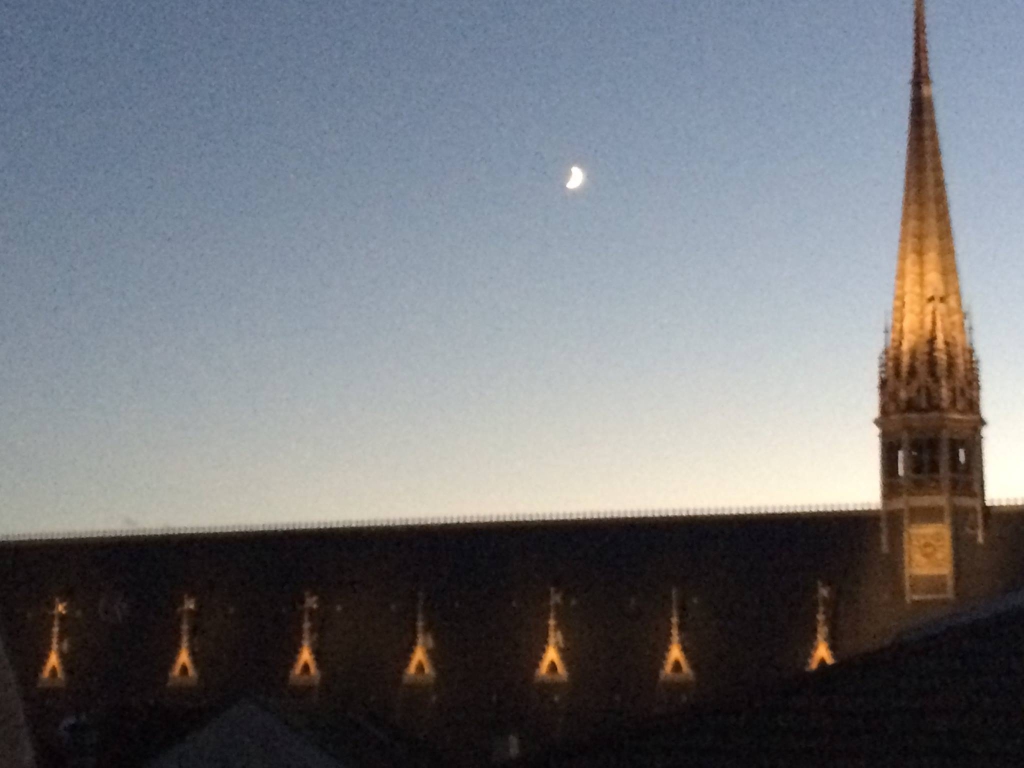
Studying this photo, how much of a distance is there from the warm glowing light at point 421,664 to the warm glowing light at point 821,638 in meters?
13.2

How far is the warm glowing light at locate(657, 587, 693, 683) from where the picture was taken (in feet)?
228

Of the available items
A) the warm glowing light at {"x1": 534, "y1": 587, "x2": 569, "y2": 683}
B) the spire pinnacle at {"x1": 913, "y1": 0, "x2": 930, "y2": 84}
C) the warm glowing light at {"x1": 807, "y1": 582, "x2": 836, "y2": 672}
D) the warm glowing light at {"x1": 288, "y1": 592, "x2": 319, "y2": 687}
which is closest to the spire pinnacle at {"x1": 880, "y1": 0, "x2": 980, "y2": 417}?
the spire pinnacle at {"x1": 913, "y1": 0, "x2": 930, "y2": 84}

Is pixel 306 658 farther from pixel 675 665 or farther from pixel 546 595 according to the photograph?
pixel 675 665

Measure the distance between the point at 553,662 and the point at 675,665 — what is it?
414 cm

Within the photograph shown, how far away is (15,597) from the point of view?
3162 inches

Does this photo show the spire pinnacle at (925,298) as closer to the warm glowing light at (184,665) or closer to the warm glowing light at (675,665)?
the warm glowing light at (675,665)

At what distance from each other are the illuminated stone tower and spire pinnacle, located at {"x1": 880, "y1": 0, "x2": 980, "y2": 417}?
0.03 m

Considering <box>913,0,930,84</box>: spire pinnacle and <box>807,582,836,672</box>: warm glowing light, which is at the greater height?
<box>913,0,930,84</box>: spire pinnacle

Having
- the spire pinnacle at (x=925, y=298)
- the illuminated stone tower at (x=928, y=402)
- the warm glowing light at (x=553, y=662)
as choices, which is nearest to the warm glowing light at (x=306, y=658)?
the warm glowing light at (x=553, y=662)

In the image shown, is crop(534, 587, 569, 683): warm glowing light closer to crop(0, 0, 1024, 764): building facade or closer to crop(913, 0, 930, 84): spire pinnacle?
crop(0, 0, 1024, 764): building facade

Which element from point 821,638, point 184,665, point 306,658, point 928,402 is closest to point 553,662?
point 821,638

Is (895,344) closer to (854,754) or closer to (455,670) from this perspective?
(455,670)

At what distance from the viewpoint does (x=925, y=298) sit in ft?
228

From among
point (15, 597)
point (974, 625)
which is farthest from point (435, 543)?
point (974, 625)
